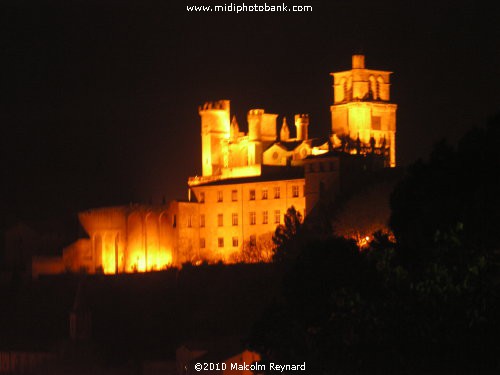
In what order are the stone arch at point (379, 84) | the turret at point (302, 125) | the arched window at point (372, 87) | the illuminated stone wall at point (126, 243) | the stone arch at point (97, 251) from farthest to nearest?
the turret at point (302, 125), the stone arch at point (379, 84), the arched window at point (372, 87), the stone arch at point (97, 251), the illuminated stone wall at point (126, 243)

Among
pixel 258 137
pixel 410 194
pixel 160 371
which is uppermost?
pixel 258 137

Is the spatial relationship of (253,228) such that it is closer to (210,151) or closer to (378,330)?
(210,151)

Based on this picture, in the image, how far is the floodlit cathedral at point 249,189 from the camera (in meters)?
82.0

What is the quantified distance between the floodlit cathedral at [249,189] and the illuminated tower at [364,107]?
1.7 inches

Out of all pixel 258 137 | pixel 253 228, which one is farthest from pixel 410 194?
pixel 258 137

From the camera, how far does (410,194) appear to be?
4453 centimetres

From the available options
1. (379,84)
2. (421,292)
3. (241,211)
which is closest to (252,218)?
(241,211)

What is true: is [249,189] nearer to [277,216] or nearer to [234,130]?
[277,216]

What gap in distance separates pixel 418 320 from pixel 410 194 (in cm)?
388

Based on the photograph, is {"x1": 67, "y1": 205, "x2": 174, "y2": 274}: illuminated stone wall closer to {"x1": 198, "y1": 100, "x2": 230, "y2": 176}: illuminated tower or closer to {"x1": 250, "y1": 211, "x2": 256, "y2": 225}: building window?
{"x1": 250, "y1": 211, "x2": 256, "y2": 225}: building window

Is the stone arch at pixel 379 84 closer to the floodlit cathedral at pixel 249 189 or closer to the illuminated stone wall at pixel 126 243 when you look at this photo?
the floodlit cathedral at pixel 249 189

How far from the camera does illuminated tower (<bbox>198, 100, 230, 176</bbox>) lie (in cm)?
9106

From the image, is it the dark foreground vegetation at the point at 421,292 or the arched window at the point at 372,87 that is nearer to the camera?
the dark foreground vegetation at the point at 421,292

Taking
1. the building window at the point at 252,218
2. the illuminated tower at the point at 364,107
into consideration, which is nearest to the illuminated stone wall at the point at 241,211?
the building window at the point at 252,218
